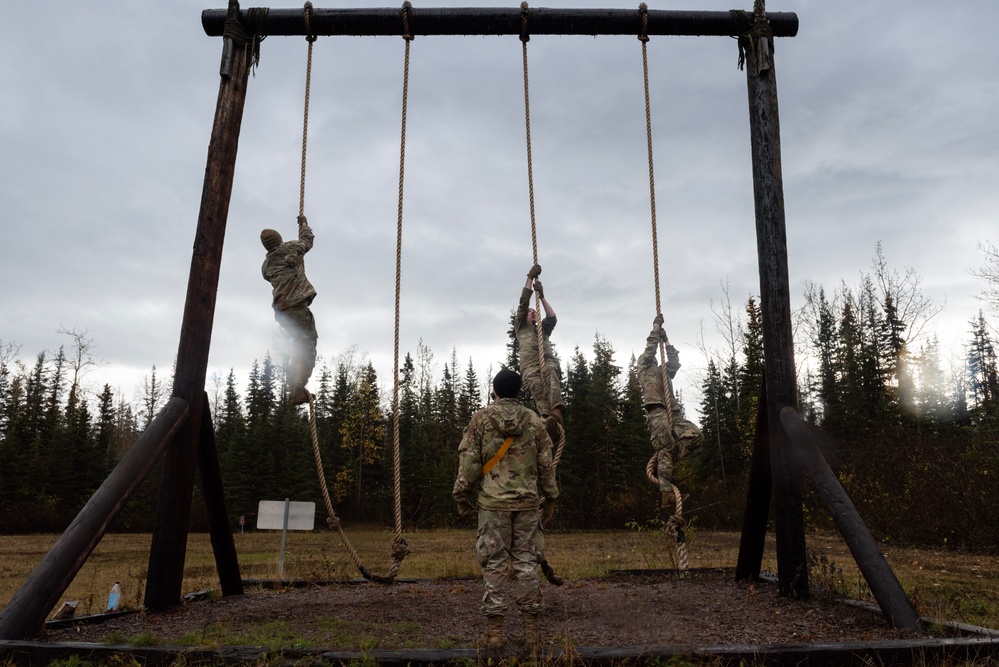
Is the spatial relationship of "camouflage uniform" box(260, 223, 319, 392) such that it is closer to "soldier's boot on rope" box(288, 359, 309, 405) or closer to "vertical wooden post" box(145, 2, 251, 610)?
"soldier's boot on rope" box(288, 359, 309, 405)

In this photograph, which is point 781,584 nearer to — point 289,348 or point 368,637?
point 368,637

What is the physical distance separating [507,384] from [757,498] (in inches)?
122

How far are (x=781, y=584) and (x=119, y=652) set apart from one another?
526 cm

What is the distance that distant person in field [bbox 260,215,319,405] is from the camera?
6961 millimetres

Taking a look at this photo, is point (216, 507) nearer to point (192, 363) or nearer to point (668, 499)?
point (192, 363)

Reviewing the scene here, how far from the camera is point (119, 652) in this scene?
166 inches

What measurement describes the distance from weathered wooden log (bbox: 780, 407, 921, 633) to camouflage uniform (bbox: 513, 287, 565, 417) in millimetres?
2443

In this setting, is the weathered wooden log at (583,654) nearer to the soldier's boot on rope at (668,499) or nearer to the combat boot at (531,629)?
the combat boot at (531,629)

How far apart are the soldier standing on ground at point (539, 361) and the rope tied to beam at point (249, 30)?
3585mm

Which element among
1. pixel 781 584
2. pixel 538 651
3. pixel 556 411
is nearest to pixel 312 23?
pixel 556 411

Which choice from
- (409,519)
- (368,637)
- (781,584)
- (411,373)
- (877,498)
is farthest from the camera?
(411,373)

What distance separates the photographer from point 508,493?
4824mm

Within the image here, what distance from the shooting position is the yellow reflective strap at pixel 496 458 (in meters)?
4.94

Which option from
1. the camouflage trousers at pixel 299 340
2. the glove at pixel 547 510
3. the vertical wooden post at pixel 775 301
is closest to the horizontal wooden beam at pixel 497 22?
the vertical wooden post at pixel 775 301
